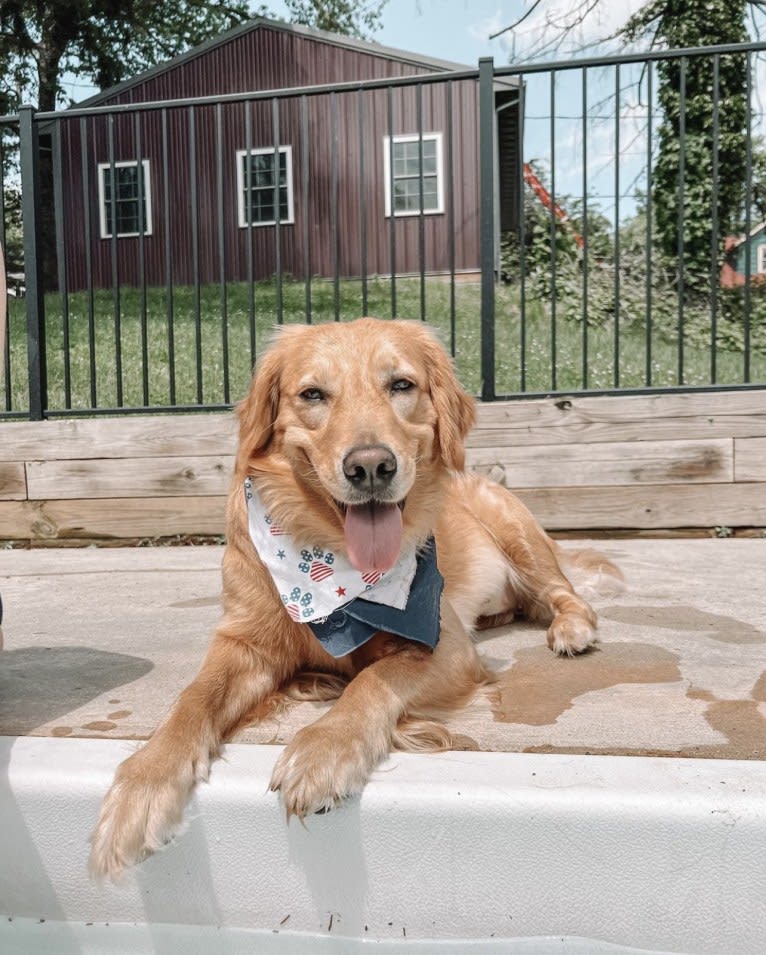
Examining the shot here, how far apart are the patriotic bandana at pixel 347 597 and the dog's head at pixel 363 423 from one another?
0.24 feet

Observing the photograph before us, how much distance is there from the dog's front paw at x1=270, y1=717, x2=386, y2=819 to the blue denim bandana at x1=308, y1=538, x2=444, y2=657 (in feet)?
1.47

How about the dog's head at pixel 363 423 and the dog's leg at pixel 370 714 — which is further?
the dog's head at pixel 363 423

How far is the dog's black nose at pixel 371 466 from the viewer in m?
2.22

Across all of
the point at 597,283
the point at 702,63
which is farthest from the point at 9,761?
the point at 702,63

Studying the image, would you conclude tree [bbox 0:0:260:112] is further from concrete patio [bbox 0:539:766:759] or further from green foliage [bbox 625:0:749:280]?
concrete patio [bbox 0:539:766:759]

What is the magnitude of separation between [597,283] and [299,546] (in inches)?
502

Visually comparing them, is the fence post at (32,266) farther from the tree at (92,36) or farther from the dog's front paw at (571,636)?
the tree at (92,36)

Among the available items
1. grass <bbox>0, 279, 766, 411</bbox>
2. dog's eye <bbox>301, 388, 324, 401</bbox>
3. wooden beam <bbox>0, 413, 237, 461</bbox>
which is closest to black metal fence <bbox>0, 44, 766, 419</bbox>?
grass <bbox>0, 279, 766, 411</bbox>

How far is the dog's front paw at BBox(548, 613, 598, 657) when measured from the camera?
2.87 m

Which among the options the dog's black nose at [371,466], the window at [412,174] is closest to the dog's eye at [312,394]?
the dog's black nose at [371,466]

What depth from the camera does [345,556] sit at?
2.51m

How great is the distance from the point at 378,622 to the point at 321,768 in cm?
62

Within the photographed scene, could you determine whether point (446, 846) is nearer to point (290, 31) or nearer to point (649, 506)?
point (649, 506)

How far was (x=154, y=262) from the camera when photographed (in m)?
15.7
